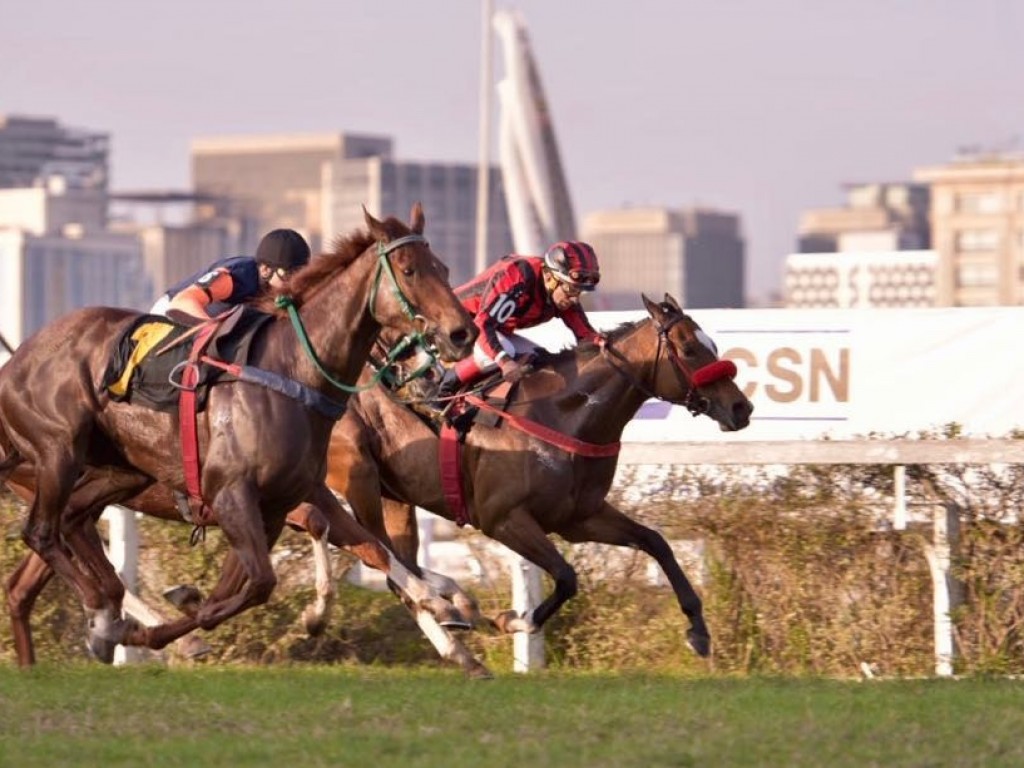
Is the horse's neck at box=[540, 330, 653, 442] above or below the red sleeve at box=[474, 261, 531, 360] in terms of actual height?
below

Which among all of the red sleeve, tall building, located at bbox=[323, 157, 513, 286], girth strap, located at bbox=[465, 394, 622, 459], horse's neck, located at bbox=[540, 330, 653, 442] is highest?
the red sleeve

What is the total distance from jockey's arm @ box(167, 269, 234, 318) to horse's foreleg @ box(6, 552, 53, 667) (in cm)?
113

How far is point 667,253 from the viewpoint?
16788 centimetres

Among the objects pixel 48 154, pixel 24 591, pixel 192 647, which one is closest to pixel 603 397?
pixel 192 647

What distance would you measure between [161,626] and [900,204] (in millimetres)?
136812

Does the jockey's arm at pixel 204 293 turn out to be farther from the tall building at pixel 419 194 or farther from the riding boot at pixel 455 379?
the tall building at pixel 419 194

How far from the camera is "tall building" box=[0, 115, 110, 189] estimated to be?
15200 cm

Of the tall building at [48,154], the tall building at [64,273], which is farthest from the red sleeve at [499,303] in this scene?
the tall building at [48,154]

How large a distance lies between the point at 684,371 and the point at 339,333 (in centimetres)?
158

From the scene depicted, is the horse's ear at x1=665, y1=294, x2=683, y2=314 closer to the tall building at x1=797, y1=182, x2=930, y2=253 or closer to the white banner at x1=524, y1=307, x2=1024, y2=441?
the white banner at x1=524, y1=307, x2=1024, y2=441

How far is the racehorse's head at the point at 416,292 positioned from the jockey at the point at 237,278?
0.67 metres

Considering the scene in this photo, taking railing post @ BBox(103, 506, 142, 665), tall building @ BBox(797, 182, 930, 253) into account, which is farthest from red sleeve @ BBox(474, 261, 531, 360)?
tall building @ BBox(797, 182, 930, 253)

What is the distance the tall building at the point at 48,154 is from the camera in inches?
5984

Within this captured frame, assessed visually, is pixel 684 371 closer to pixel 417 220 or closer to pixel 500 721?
pixel 417 220
